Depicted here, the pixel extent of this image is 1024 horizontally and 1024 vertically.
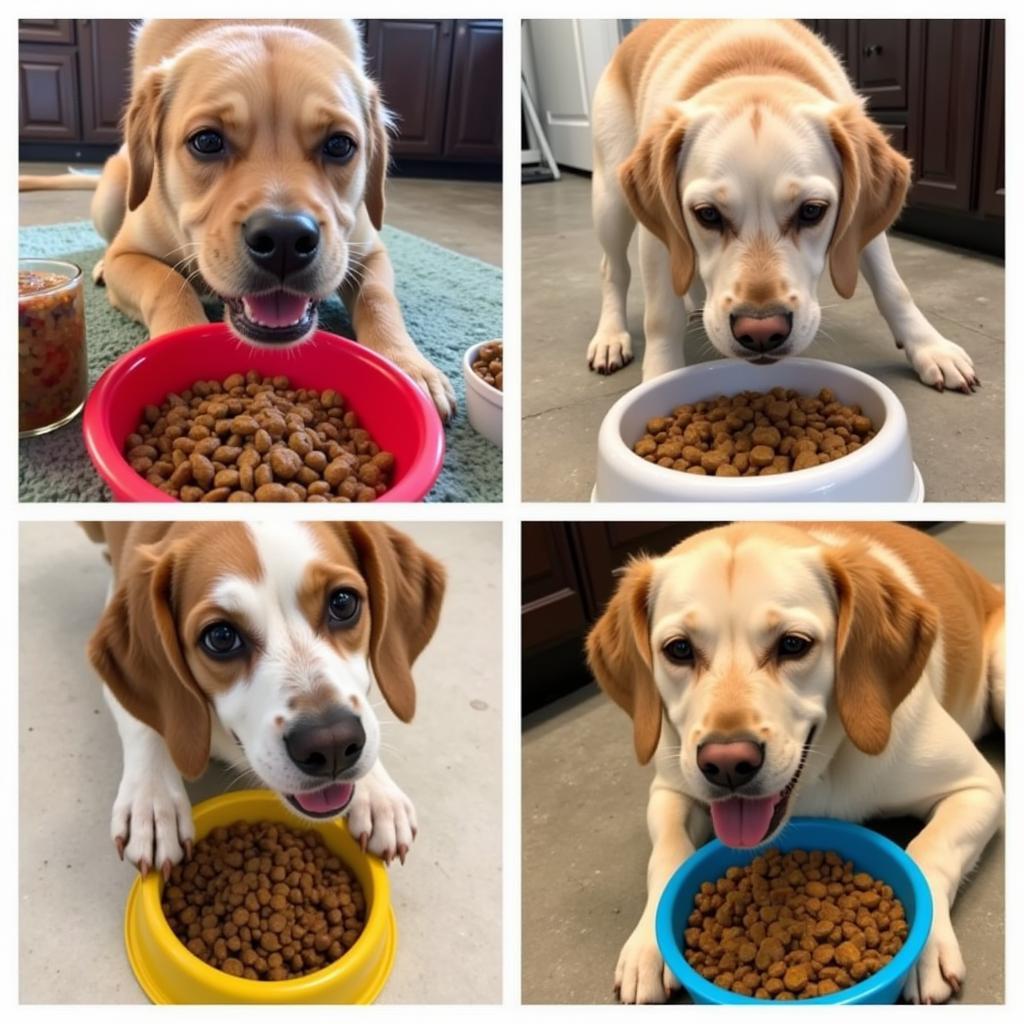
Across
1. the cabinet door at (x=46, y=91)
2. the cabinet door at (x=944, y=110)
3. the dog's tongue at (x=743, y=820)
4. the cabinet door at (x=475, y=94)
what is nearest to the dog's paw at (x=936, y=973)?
the dog's tongue at (x=743, y=820)

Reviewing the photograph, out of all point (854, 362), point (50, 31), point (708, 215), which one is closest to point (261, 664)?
point (708, 215)

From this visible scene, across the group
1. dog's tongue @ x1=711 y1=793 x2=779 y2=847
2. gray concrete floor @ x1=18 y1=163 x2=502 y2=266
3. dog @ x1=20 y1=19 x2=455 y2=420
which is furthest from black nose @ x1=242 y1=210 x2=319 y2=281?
gray concrete floor @ x1=18 y1=163 x2=502 y2=266

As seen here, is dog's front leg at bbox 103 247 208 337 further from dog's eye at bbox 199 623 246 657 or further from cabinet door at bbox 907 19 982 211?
cabinet door at bbox 907 19 982 211

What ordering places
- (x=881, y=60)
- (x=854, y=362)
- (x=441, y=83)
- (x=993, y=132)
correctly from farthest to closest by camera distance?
(x=441, y=83), (x=881, y=60), (x=993, y=132), (x=854, y=362)

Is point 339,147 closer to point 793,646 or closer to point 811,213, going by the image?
point 811,213

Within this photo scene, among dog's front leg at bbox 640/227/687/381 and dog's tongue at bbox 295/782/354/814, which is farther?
dog's front leg at bbox 640/227/687/381

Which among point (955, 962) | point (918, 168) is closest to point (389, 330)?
point (955, 962)
